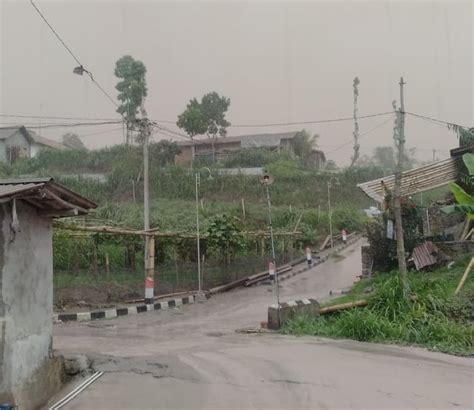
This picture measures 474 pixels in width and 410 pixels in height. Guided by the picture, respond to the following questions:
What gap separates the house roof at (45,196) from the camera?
17.8ft

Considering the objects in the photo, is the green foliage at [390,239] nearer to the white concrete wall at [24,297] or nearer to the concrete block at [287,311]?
the concrete block at [287,311]

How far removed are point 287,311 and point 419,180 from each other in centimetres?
865

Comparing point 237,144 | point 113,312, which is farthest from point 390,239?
point 237,144

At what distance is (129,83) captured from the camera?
127ft

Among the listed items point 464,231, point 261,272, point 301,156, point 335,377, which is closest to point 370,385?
point 335,377

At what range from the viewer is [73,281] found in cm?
1482

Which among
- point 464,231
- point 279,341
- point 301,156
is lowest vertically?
point 279,341

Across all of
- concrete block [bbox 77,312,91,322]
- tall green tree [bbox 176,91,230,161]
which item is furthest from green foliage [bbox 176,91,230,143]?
concrete block [bbox 77,312,91,322]

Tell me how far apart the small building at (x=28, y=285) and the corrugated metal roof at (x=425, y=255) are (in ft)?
36.4

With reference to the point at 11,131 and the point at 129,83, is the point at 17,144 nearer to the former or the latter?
the point at 11,131

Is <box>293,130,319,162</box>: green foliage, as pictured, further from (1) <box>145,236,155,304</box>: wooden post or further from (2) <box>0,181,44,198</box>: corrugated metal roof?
(2) <box>0,181,44,198</box>: corrugated metal roof

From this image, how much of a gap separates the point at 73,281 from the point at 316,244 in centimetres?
2189

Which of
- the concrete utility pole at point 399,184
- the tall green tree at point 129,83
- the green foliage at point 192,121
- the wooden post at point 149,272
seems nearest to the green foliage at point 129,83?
the tall green tree at point 129,83

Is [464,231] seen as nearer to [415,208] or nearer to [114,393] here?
[415,208]
